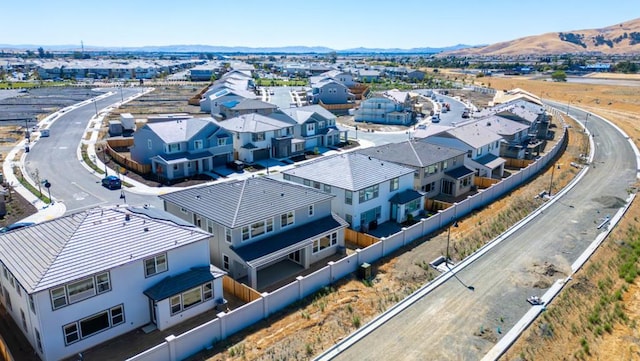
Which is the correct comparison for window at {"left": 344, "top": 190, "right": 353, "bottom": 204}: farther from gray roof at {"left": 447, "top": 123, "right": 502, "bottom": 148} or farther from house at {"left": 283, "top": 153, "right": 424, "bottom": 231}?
gray roof at {"left": 447, "top": 123, "right": 502, "bottom": 148}

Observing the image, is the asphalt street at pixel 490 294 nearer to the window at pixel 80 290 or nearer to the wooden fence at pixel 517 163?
the window at pixel 80 290

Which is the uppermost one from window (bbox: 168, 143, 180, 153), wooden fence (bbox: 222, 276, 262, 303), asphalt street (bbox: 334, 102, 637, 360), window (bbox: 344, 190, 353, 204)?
window (bbox: 168, 143, 180, 153)

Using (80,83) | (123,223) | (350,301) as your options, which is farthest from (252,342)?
(80,83)

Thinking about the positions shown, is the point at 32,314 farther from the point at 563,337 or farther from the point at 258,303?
the point at 563,337

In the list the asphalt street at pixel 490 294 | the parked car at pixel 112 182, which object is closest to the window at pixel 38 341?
the asphalt street at pixel 490 294

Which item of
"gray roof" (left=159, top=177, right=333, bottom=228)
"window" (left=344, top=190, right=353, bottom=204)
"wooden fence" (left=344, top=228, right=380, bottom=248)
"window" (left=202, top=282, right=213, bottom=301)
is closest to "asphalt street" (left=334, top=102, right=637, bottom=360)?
"wooden fence" (left=344, top=228, right=380, bottom=248)
